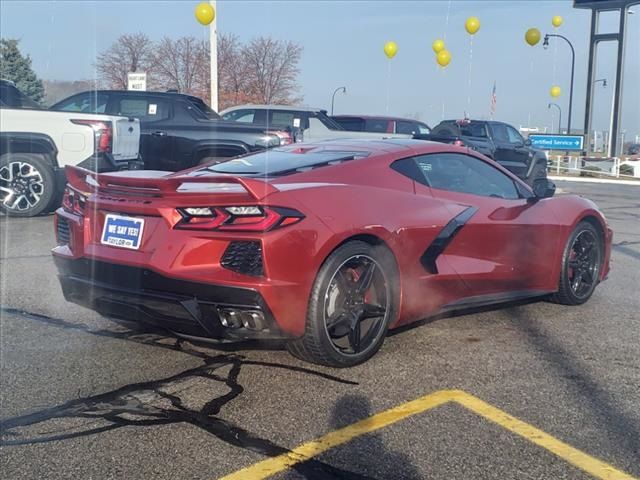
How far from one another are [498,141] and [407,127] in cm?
275

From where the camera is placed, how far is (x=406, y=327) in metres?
5.24

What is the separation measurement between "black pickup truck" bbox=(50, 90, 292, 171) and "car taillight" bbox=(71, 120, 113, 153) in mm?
2516

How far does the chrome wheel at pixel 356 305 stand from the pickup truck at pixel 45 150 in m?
6.25

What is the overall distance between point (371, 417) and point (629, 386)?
154cm

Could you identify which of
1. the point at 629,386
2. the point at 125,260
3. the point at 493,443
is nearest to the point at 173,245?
the point at 125,260

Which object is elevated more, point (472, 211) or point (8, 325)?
point (472, 211)

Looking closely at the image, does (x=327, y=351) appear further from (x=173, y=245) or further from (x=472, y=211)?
(x=472, y=211)

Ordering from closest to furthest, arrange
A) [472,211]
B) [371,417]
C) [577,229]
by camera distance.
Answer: [371,417] → [472,211] → [577,229]

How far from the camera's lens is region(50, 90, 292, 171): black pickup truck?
1220cm

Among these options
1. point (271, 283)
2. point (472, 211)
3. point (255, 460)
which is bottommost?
point (255, 460)

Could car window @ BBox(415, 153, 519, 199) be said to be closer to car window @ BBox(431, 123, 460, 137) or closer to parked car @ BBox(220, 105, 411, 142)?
parked car @ BBox(220, 105, 411, 142)

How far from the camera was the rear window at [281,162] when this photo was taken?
4.66 m

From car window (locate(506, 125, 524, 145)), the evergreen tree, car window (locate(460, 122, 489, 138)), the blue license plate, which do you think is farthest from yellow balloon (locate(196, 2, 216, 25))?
the blue license plate

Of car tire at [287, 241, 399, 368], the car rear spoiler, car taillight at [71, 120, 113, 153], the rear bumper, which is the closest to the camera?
the rear bumper
